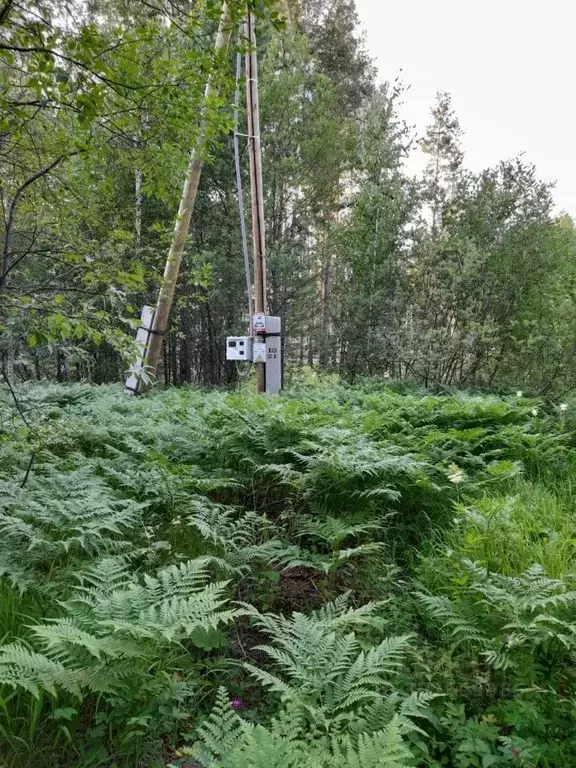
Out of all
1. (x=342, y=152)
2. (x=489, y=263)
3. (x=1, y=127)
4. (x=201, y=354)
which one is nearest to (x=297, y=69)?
(x=342, y=152)

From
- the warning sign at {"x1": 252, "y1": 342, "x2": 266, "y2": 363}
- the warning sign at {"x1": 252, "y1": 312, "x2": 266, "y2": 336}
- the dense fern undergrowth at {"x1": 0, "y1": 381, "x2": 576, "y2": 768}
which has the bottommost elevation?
the dense fern undergrowth at {"x1": 0, "y1": 381, "x2": 576, "y2": 768}

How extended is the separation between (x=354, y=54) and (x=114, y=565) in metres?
18.8

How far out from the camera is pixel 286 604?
2391 mm

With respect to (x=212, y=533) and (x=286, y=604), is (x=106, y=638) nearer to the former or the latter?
(x=212, y=533)

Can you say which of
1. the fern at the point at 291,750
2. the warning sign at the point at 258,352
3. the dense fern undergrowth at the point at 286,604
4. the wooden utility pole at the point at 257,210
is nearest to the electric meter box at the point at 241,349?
the warning sign at the point at 258,352

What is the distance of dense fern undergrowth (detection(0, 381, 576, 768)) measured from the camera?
1482mm

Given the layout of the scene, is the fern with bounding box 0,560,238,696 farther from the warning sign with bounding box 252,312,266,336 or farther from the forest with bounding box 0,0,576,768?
the warning sign with bounding box 252,312,266,336

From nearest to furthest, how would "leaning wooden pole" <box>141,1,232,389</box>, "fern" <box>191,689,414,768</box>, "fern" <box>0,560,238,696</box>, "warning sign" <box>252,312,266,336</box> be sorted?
"fern" <box>191,689,414,768</box>, "fern" <box>0,560,238,696</box>, "warning sign" <box>252,312,266,336</box>, "leaning wooden pole" <box>141,1,232,389</box>

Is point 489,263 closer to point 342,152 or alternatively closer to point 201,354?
point 342,152

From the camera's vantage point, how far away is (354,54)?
16031 mm

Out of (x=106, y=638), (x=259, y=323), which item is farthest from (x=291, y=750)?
(x=259, y=323)

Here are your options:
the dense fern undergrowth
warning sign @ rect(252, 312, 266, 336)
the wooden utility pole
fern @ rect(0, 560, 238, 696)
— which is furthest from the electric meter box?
fern @ rect(0, 560, 238, 696)

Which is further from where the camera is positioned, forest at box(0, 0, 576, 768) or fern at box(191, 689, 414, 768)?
forest at box(0, 0, 576, 768)

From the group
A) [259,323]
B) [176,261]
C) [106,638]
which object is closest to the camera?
[106,638]
